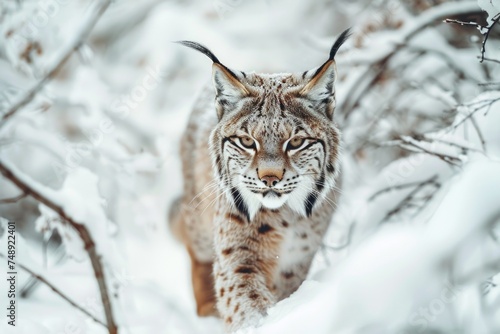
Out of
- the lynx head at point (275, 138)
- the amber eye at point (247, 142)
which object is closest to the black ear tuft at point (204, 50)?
the lynx head at point (275, 138)

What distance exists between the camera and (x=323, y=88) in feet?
10.6

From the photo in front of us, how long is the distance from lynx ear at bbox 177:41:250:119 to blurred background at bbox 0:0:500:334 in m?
0.71

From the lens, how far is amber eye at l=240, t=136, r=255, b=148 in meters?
3.11

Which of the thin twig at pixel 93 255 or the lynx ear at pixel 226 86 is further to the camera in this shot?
the lynx ear at pixel 226 86

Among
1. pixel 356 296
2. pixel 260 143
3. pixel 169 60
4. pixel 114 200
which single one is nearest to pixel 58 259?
pixel 114 200

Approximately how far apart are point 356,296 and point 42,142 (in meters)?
2.42

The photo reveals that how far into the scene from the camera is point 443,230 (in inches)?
75.0

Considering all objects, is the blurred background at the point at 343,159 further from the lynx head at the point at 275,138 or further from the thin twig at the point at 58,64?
the lynx head at the point at 275,138

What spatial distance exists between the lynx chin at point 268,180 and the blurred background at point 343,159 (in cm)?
26

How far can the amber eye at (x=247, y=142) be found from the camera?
3.11 m

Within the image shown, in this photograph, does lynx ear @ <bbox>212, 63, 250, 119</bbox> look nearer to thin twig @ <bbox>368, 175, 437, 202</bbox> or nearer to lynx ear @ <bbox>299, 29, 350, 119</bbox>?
lynx ear @ <bbox>299, 29, 350, 119</bbox>

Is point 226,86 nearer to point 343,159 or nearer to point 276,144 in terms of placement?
point 276,144

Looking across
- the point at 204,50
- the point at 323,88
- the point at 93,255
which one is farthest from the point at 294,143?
the point at 93,255

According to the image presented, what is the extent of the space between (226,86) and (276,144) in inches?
16.0
